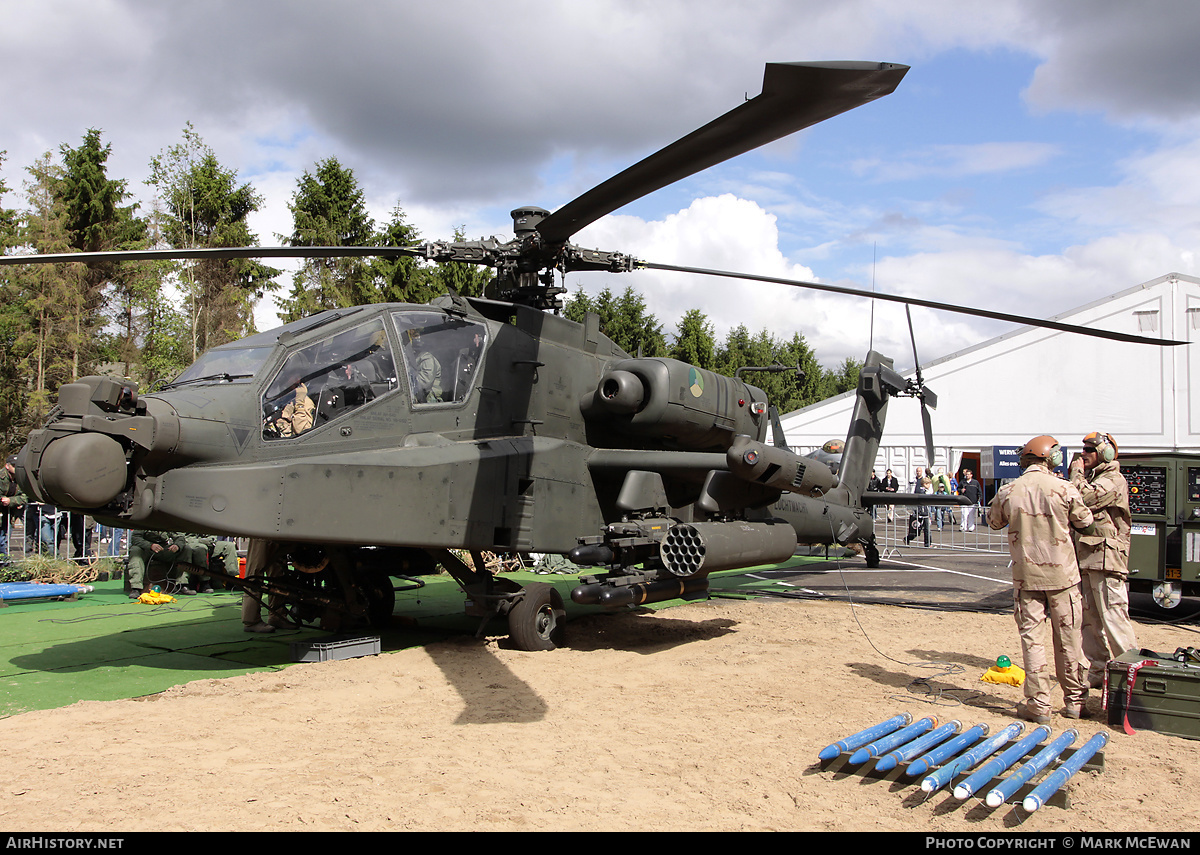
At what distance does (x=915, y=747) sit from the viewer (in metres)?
4.32

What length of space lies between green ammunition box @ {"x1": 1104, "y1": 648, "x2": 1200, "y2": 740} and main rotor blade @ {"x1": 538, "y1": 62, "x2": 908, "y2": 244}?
430cm

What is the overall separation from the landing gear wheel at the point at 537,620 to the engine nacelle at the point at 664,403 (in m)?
1.98

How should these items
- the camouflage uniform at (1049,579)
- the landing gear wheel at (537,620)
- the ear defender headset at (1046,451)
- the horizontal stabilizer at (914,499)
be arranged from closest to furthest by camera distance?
the camouflage uniform at (1049,579)
the ear defender headset at (1046,451)
the landing gear wheel at (537,620)
the horizontal stabilizer at (914,499)

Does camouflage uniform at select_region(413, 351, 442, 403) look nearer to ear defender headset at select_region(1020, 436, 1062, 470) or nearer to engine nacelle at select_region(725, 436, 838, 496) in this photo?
engine nacelle at select_region(725, 436, 838, 496)

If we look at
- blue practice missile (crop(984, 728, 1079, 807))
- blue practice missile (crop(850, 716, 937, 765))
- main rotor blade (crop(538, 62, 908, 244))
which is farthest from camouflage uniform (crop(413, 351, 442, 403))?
blue practice missile (crop(984, 728, 1079, 807))

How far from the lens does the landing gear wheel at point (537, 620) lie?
777 centimetres

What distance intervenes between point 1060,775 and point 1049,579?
6.58ft

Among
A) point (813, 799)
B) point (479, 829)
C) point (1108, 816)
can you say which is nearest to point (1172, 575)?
point (1108, 816)

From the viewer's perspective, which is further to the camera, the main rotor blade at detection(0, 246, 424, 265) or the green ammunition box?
the main rotor blade at detection(0, 246, 424, 265)

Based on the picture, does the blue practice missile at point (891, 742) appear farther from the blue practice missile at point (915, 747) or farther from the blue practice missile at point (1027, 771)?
the blue practice missile at point (1027, 771)

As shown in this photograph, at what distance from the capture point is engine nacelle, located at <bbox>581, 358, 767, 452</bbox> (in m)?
8.45

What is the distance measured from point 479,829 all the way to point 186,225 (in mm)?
24346

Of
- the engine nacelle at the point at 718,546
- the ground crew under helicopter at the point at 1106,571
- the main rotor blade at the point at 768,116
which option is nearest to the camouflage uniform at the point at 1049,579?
the ground crew under helicopter at the point at 1106,571

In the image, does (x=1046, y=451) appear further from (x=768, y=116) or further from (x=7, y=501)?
(x=7, y=501)
